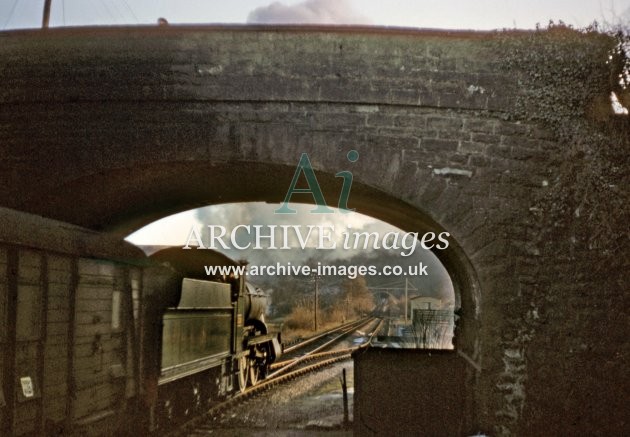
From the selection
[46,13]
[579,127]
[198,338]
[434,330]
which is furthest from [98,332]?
[46,13]

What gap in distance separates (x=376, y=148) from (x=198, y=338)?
4105 mm

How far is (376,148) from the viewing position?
694 centimetres

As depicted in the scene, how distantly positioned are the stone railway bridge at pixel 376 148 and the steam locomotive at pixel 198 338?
1.96ft

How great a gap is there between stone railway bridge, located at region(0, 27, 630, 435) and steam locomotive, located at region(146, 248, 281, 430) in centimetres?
60

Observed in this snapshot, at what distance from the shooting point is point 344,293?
143 feet

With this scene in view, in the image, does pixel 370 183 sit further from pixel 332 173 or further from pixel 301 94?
pixel 301 94

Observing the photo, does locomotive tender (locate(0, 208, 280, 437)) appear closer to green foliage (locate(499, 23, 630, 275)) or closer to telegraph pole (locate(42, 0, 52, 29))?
green foliage (locate(499, 23, 630, 275))

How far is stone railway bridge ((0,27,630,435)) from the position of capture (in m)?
6.47

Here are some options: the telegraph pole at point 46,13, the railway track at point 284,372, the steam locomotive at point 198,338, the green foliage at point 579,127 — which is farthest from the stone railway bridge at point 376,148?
the telegraph pole at point 46,13

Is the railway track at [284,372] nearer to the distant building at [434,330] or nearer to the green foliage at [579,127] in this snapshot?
the distant building at [434,330]

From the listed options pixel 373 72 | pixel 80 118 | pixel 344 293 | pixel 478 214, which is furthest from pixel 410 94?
pixel 344 293

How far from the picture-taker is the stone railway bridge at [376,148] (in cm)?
647

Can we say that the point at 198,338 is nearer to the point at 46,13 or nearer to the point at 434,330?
the point at 434,330

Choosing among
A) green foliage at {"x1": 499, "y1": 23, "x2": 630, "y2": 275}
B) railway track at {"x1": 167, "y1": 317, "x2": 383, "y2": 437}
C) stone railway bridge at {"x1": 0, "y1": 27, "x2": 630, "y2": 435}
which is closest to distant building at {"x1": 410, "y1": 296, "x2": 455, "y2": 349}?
railway track at {"x1": 167, "y1": 317, "x2": 383, "y2": 437}
